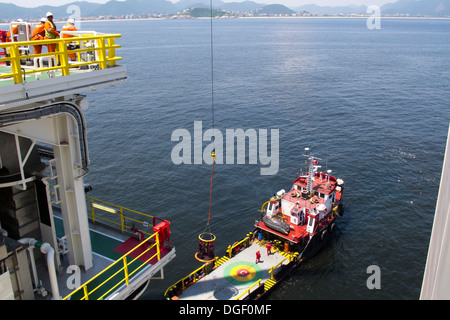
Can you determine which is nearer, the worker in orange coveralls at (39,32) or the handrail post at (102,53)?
the handrail post at (102,53)

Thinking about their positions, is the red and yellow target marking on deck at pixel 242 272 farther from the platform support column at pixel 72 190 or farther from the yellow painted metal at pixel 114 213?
the platform support column at pixel 72 190

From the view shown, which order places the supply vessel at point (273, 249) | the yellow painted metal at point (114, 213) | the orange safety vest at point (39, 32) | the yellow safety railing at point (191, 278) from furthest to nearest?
1. the supply vessel at point (273, 249)
2. the yellow safety railing at point (191, 278)
3. the yellow painted metal at point (114, 213)
4. the orange safety vest at point (39, 32)

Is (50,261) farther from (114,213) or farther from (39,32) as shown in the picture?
(39,32)

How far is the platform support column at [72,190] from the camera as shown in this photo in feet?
42.0

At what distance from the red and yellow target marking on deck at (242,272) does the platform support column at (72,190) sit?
1087cm

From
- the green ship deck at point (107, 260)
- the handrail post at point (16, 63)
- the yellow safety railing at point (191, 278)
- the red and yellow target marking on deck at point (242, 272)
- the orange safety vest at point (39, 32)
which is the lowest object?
the red and yellow target marking on deck at point (242, 272)

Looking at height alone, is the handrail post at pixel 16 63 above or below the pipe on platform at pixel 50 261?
above

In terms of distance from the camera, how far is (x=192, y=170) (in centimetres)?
4109

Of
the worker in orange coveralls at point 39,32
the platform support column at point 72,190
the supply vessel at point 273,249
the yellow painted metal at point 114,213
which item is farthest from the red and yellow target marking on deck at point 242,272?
the worker in orange coveralls at point 39,32

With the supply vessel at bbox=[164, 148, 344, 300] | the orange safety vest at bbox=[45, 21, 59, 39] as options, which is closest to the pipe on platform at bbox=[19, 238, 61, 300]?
the orange safety vest at bbox=[45, 21, 59, 39]

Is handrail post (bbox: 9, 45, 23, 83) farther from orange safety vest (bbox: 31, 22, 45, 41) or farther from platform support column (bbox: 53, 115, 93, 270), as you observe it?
orange safety vest (bbox: 31, 22, 45, 41)

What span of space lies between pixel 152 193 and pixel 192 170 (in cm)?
644

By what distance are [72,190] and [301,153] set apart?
1402 inches

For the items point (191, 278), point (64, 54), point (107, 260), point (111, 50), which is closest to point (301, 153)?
point (191, 278)
